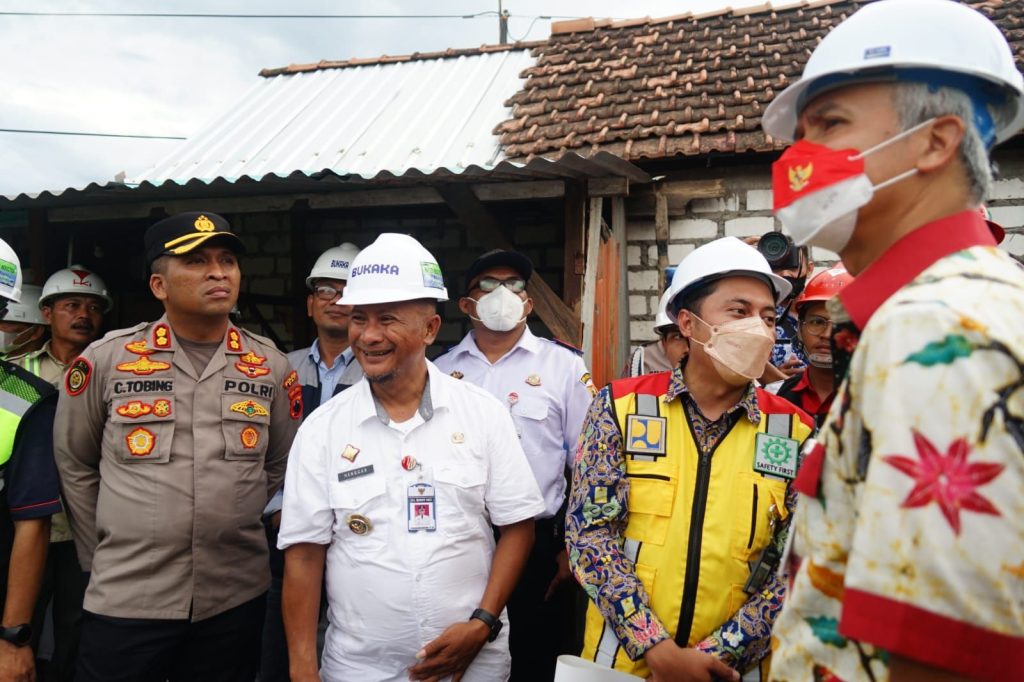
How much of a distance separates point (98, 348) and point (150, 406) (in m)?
0.36

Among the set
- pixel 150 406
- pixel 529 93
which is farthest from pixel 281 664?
pixel 529 93

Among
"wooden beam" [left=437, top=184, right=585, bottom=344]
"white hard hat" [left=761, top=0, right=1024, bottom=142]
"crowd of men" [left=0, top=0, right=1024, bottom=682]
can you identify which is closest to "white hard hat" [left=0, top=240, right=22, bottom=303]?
"crowd of men" [left=0, top=0, right=1024, bottom=682]

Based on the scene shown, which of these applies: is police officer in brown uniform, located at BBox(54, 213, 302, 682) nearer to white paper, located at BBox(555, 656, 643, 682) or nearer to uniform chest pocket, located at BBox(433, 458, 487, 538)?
uniform chest pocket, located at BBox(433, 458, 487, 538)

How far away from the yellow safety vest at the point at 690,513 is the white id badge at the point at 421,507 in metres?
0.60

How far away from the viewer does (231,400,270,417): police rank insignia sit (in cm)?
272

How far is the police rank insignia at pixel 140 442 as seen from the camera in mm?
2549

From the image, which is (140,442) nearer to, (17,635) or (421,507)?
(17,635)

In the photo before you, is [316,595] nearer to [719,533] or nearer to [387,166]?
[719,533]

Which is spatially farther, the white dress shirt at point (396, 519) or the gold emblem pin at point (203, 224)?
the gold emblem pin at point (203, 224)

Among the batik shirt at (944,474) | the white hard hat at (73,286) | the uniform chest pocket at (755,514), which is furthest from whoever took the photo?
the white hard hat at (73,286)

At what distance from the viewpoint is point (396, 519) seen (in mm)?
2223

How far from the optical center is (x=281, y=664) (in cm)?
329

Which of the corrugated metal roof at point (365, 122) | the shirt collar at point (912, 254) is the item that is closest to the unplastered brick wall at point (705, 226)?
the corrugated metal roof at point (365, 122)

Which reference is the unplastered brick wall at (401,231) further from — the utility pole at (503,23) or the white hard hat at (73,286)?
the utility pole at (503,23)
